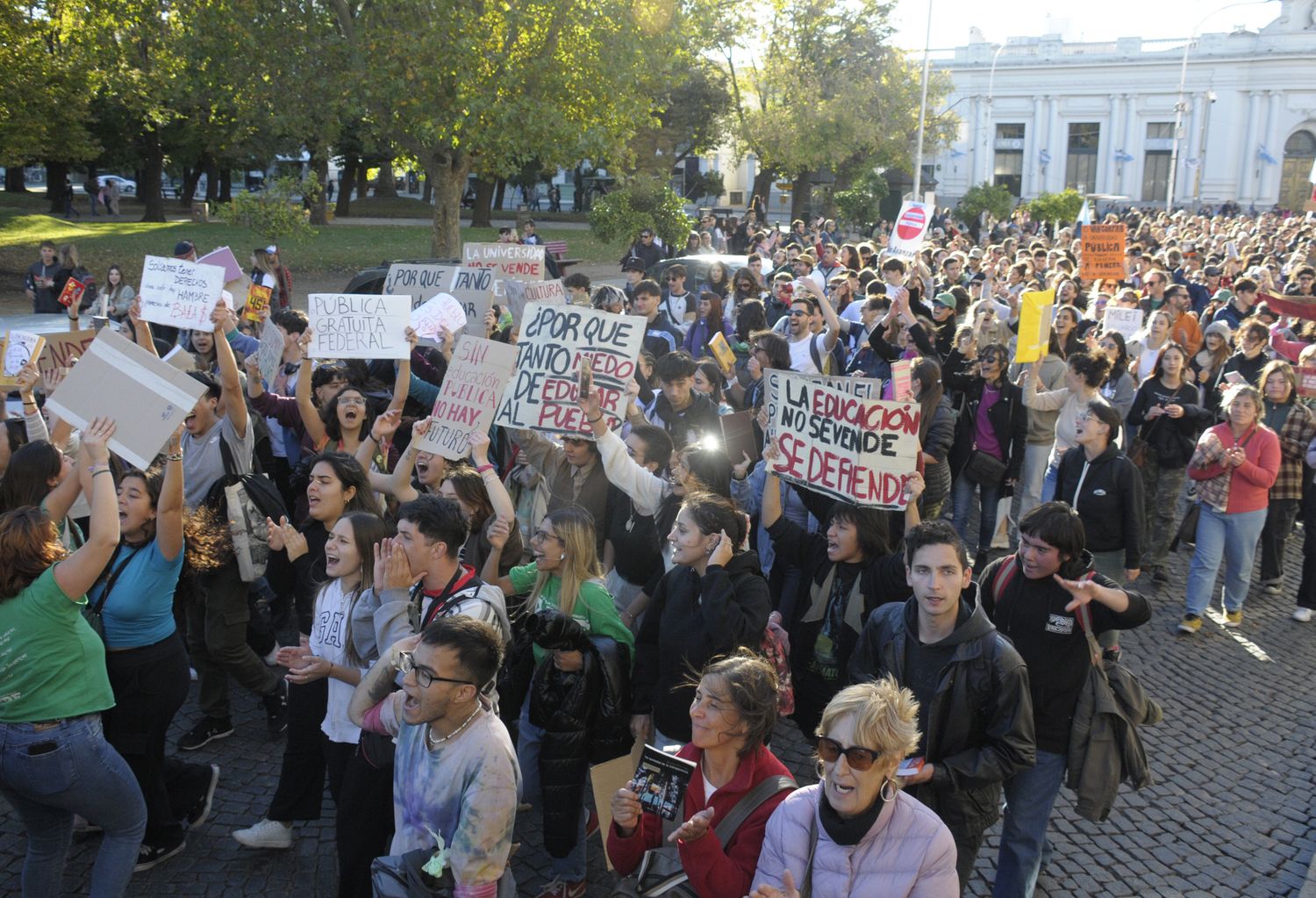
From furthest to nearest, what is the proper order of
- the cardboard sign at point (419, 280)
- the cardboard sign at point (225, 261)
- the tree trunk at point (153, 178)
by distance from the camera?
the tree trunk at point (153, 178), the cardboard sign at point (225, 261), the cardboard sign at point (419, 280)

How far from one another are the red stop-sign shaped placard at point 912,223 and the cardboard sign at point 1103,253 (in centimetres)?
217

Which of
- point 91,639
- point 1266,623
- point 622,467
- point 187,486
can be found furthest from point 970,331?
point 91,639

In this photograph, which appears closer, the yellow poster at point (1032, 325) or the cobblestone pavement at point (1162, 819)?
the cobblestone pavement at point (1162, 819)

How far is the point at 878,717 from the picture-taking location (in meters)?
3.08

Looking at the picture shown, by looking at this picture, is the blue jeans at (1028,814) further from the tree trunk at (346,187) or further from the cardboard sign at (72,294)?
the tree trunk at (346,187)

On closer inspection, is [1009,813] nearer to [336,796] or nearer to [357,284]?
[336,796]

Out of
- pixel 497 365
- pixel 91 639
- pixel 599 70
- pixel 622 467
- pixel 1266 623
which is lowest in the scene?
pixel 1266 623

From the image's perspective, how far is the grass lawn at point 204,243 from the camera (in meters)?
25.3

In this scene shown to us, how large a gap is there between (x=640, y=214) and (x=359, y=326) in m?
17.6

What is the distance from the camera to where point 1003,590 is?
4574 millimetres

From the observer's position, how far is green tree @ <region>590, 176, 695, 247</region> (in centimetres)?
2447

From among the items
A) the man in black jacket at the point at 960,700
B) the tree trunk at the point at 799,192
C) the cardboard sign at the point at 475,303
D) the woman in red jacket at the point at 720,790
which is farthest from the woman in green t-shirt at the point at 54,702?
the tree trunk at the point at 799,192

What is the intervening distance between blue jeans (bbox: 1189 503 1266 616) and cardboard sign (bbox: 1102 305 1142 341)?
3770mm

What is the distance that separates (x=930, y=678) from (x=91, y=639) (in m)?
3.07
